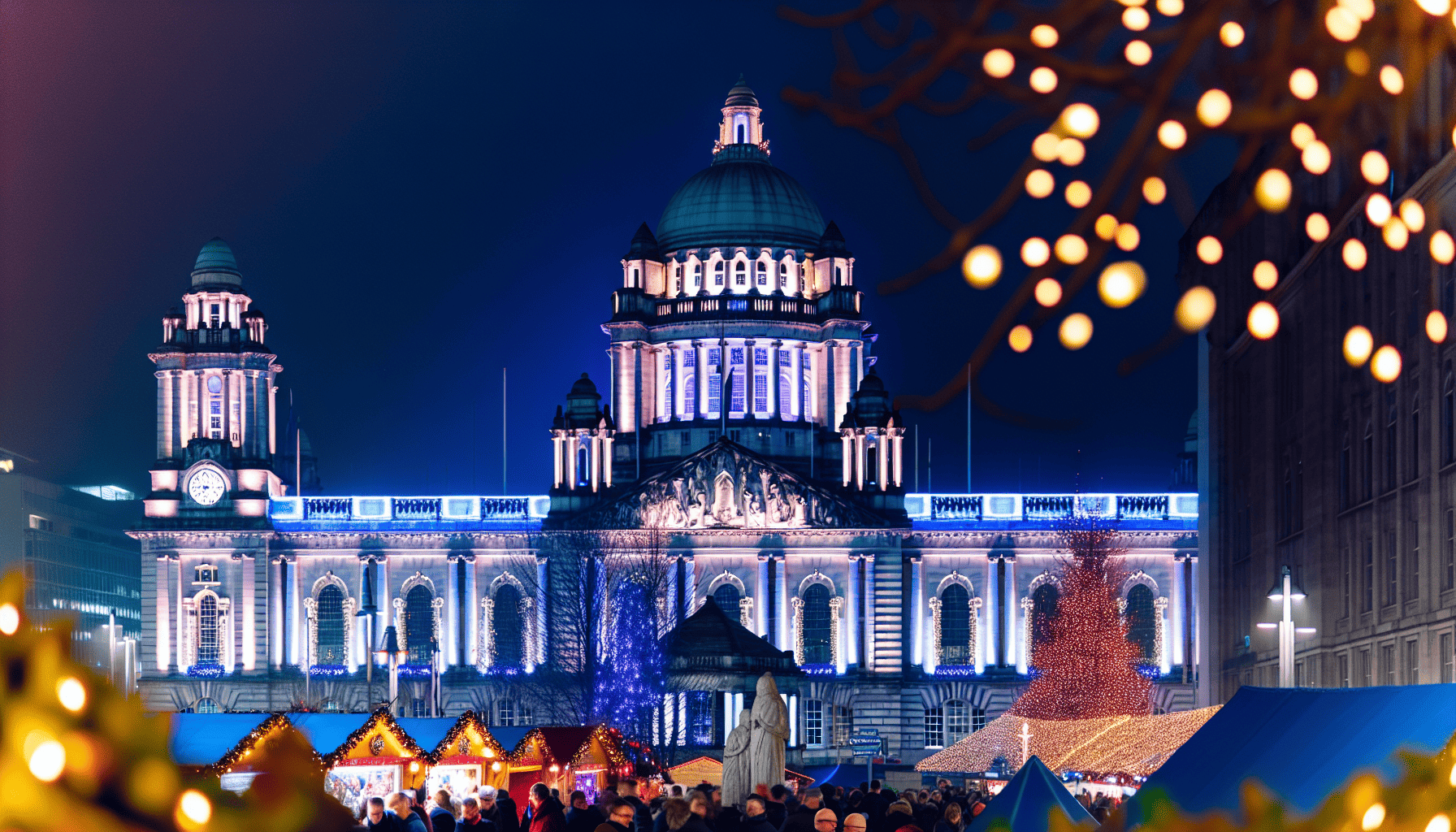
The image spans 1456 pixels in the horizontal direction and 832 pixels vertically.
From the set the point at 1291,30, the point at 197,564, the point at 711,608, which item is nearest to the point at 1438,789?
the point at 1291,30

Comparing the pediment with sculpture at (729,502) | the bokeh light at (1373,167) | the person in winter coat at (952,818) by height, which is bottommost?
the person in winter coat at (952,818)

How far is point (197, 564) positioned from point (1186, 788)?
9133 cm

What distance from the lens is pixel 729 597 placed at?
9781 centimetres

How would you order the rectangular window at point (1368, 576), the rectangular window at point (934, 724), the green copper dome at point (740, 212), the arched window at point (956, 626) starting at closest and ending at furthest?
1. the rectangular window at point (1368, 576)
2. the rectangular window at point (934, 724)
3. the arched window at point (956, 626)
4. the green copper dome at point (740, 212)

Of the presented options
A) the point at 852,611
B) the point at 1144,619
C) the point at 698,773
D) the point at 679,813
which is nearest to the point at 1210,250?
the point at 679,813

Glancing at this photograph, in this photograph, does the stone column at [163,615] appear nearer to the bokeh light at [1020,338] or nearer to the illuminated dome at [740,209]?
the illuminated dome at [740,209]

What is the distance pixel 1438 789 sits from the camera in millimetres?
3936

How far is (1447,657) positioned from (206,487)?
73.4 meters

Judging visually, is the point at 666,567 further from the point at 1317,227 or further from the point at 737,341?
the point at 1317,227

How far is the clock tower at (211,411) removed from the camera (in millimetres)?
98562

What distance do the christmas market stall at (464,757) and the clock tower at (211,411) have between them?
69.3m

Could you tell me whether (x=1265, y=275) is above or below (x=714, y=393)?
below

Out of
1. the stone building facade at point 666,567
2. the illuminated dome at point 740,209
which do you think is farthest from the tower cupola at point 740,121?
the stone building facade at point 666,567

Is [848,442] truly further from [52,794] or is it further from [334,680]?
[52,794]
